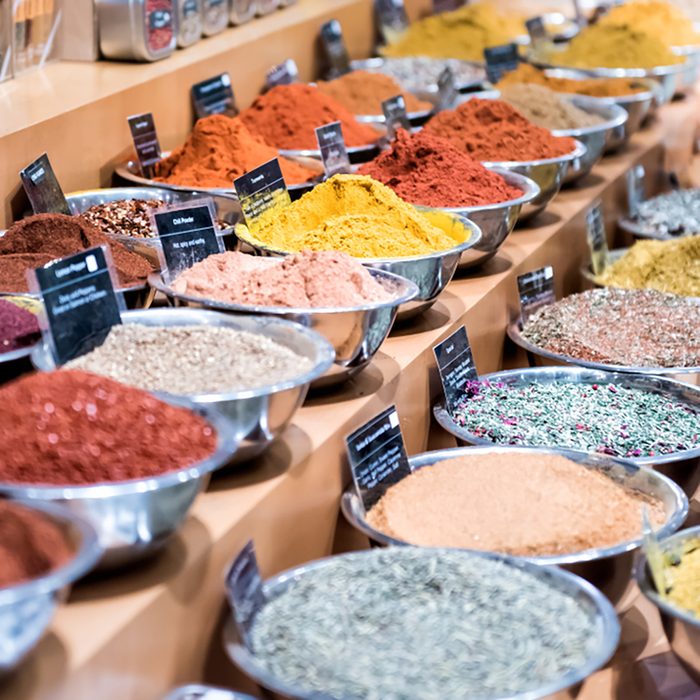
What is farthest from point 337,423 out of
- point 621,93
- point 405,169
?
point 621,93

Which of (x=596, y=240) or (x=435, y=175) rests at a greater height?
(x=435, y=175)

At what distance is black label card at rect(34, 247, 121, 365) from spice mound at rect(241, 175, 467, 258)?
1.80 feet

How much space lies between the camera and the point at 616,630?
1511 millimetres

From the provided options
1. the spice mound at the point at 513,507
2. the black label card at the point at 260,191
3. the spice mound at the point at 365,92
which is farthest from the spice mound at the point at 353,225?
the spice mound at the point at 365,92

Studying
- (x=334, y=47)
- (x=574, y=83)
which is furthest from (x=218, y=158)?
(x=574, y=83)

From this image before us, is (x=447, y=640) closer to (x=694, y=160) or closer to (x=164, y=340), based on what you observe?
(x=164, y=340)

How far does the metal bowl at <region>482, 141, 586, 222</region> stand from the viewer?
3.08 m

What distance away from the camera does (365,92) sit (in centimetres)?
376

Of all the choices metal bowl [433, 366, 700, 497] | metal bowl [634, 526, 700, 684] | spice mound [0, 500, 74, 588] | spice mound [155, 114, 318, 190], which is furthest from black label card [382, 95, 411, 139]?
spice mound [0, 500, 74, 588]

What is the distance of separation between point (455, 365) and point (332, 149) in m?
0.77

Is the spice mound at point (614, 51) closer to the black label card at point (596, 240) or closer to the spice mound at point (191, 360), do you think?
the black label card at point (596, 240)

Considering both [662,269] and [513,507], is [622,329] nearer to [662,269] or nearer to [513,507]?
[662,269]

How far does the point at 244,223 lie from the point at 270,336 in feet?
2.20

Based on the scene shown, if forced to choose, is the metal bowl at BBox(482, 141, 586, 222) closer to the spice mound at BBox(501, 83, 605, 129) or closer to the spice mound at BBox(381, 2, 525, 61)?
the spice mound at BBox(501, 83, 605, 129)
